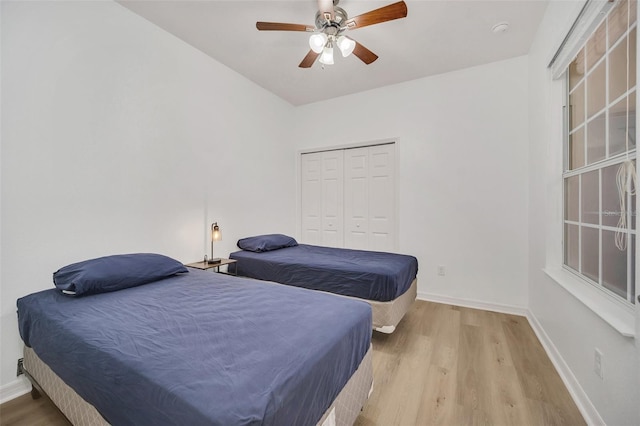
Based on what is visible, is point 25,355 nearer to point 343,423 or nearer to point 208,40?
point 343,423

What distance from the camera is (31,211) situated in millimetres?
1793

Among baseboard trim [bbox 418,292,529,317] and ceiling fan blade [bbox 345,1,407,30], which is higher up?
ceiling fan blade [bbox 345,1,407,30]

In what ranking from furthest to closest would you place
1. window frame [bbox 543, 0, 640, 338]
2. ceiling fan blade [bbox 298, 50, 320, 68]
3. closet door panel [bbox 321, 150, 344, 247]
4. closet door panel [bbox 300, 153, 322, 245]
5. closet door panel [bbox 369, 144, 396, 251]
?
closet door panel [bbox 300, 153, 322, 245], closet door panel [bbox 321, 150, 344, 247], closet door panel [bbox 369, 144, 396, 251], ceiling fan blade [bbox 298, 50, 320, 68], window frame [bbox 543, 0, 640, 338]

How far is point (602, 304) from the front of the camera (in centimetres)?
146

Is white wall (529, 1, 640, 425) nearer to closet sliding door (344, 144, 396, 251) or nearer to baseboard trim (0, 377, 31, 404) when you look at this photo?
closet sliding door (344, 144, 396, 251)

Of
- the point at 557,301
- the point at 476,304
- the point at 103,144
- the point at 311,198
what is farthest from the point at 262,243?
the point at 557,301

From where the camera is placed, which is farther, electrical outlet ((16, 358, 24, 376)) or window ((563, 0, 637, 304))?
electrical outlet ((16, 358, 24, 376))

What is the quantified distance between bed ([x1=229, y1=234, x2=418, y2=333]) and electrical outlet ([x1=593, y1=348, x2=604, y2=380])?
1.19 m

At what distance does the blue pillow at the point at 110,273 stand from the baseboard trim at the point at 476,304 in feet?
9.74

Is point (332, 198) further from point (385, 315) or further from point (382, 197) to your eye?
point (385, 315)

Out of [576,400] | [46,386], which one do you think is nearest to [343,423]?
[576,400]

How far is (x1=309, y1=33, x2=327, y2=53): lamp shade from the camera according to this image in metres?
2.11

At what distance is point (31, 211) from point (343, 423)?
235 cm

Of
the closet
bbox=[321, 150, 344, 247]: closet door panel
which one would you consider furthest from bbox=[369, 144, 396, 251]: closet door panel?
bbox=[321, 150, 344, 247]: closet door panel
